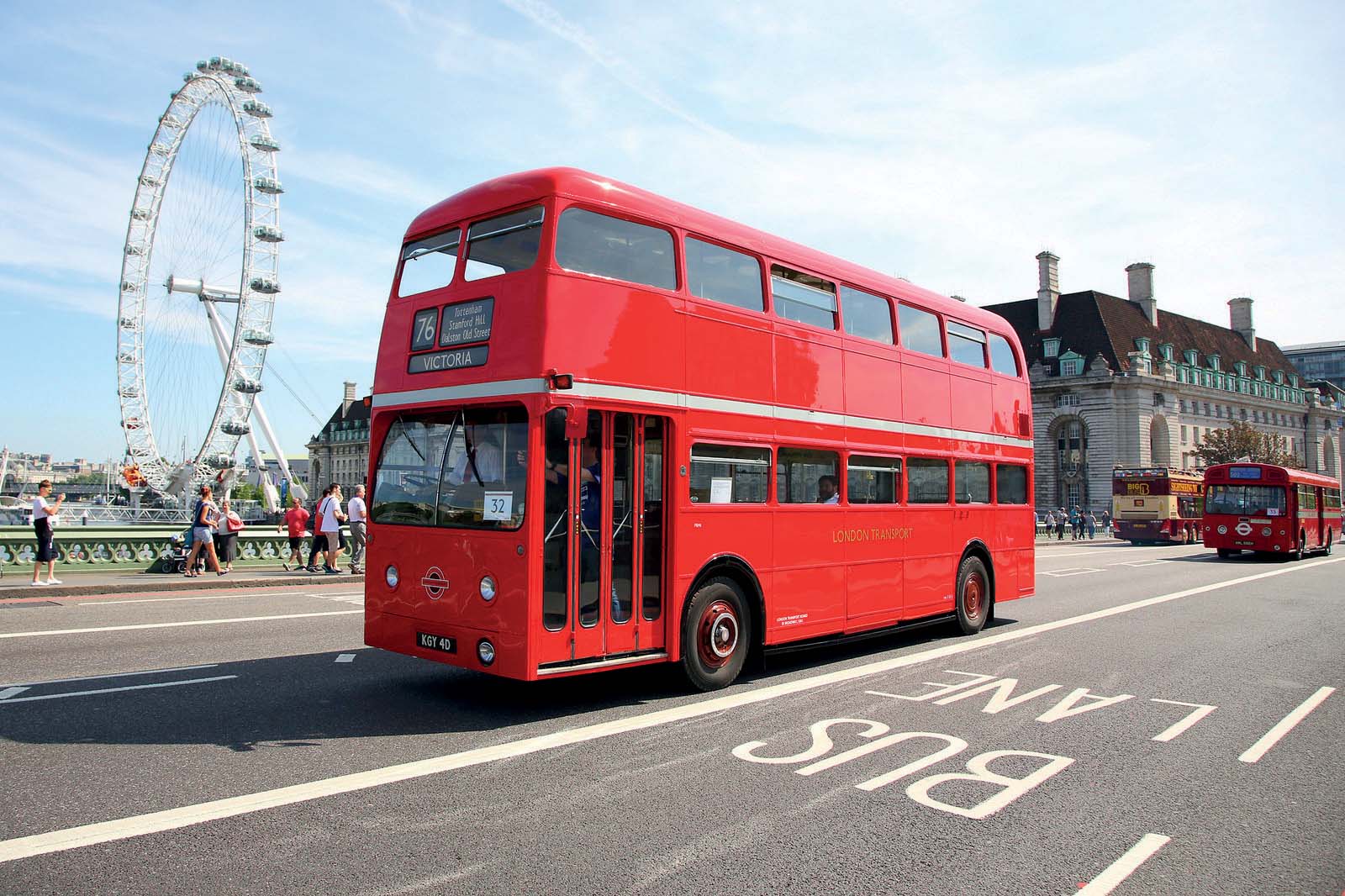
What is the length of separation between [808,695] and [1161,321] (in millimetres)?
99494

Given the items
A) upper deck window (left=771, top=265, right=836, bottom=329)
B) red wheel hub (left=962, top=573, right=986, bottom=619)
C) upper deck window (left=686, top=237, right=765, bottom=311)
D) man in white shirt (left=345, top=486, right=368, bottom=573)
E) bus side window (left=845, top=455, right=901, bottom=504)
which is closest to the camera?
upper deck window (left=686, top=237, right=765, bottom=311)

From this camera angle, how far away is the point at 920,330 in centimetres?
1142

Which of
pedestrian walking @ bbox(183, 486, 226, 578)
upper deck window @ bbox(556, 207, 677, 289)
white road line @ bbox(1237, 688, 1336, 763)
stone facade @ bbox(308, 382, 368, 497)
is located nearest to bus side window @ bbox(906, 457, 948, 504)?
white road line @ bbox(1237, 688, 1336, 763)

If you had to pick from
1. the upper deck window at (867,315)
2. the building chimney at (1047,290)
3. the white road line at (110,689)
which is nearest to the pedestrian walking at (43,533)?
the white road line at (110,689)

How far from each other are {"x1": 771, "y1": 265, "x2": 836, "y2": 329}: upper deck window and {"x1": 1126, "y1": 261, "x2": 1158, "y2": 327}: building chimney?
94.4 metres

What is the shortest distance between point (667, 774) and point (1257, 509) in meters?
31.4

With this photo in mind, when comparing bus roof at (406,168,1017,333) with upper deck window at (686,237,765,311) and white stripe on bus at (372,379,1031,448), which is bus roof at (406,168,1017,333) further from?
white stripe on bus at (372,379,1031,448)

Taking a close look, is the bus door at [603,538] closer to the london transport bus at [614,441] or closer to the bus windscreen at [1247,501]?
the london transport bus at [614,441]

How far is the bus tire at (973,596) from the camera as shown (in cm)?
1212

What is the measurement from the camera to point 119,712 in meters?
7.04

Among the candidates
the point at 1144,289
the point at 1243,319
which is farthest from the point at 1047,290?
the point at 1243,319

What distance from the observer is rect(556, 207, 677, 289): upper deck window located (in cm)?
729

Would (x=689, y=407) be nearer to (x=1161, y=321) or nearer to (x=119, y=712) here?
(x=119, y=712)

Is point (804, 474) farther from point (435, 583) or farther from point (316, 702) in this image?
point (316, 702)
